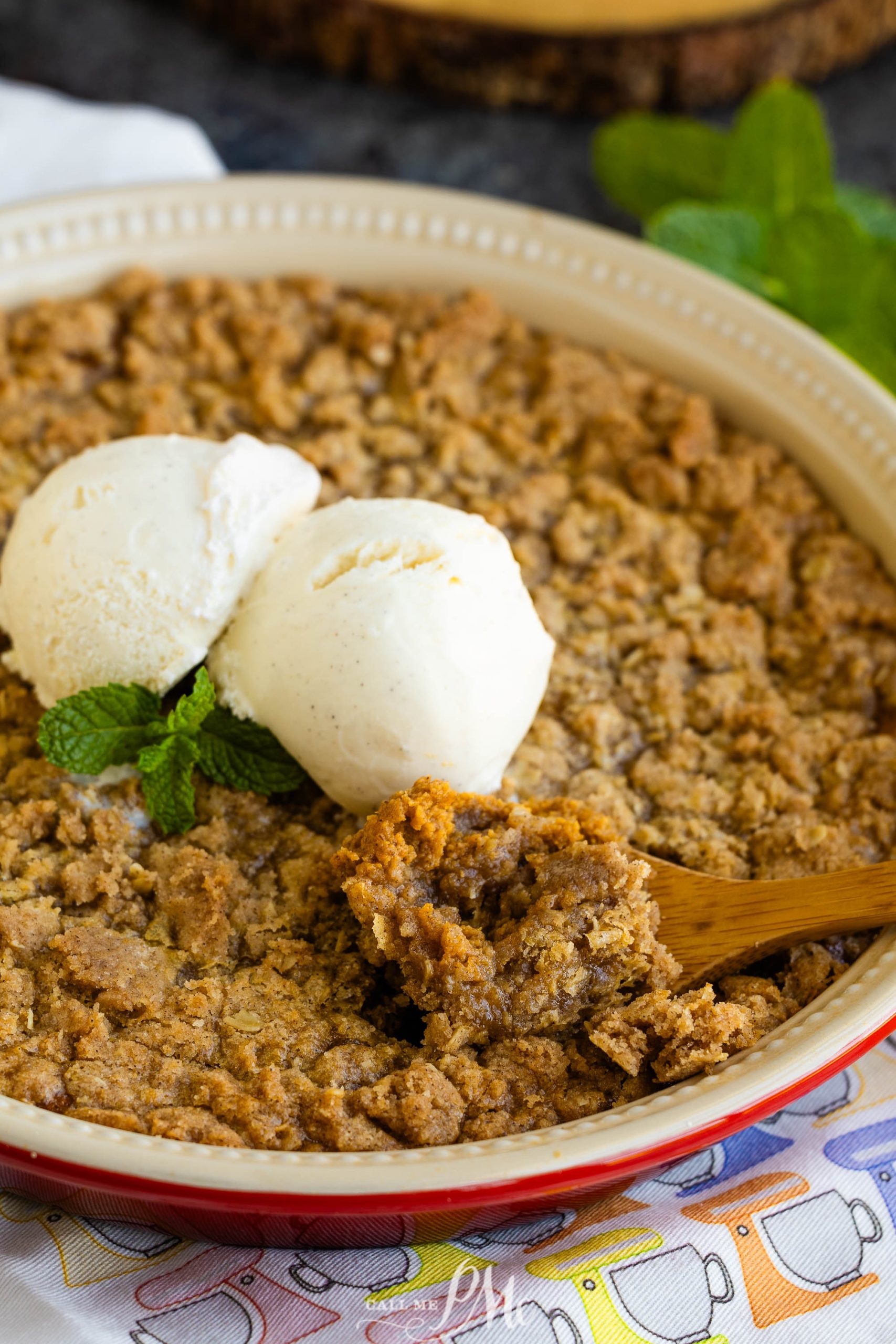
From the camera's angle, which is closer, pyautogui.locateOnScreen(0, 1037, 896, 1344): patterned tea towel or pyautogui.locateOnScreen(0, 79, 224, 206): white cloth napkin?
pyautogui.locateOnScreen(0, 1037, 896, 1344): patterned tea towel

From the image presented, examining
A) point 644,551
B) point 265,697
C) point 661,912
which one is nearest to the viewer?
point 661,912

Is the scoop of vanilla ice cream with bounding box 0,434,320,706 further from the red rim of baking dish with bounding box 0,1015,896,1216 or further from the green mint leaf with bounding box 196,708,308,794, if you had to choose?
the red rim of baking dish with bounding box 0,1015,896,1216

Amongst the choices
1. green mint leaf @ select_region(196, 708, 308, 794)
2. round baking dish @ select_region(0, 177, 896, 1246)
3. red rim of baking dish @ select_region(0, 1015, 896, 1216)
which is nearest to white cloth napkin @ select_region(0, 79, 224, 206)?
round baking dish @ select_region(0, 177, 896, 1246)

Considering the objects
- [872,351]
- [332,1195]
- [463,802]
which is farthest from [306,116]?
[332,1195]

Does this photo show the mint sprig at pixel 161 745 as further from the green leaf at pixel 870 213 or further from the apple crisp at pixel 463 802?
the green leaf at pixel 870 213

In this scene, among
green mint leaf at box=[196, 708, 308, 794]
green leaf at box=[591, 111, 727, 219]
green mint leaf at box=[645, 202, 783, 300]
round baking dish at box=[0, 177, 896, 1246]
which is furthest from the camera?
green leaf at box=[591, 111, 727, 219]

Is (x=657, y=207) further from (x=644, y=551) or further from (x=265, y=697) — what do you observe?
(x=265, y=697)

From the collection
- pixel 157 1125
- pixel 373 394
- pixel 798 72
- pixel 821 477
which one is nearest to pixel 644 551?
pixel 821 477

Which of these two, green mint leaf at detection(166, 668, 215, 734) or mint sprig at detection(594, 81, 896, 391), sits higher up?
mint sprig at detection(594, 81, 896, 391)
